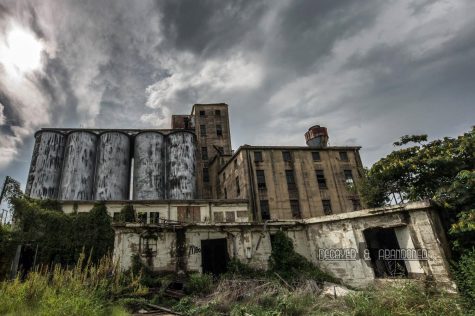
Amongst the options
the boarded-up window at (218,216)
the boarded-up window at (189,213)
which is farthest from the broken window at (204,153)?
the boarded-up window at (218,216)

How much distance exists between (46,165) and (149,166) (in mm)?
8959

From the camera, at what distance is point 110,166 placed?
2556 cm

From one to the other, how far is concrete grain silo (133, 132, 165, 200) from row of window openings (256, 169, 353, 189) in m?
9.22

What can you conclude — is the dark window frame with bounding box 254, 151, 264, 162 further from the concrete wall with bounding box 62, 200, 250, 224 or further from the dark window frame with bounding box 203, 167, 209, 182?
the dark window frame with bounding box 203, 167, 209, 182

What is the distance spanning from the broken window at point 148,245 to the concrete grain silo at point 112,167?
11313 millimetres

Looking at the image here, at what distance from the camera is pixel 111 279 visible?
10.9 meters

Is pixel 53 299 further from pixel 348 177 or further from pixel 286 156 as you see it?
pixel 348 177

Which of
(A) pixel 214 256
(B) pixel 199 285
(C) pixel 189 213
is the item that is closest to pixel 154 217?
(C) pixel 189 213

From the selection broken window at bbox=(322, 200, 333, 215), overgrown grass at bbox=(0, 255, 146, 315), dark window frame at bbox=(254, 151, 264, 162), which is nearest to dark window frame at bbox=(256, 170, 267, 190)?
dark window frame at bbox=(254, 151, 264, 162)

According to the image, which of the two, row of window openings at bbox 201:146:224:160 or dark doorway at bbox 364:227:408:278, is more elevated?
row of window openings at bbox 201:146:224:160

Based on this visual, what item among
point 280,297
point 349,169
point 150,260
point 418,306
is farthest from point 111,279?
point 349,169

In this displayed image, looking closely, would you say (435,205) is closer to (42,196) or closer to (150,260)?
(150,260)

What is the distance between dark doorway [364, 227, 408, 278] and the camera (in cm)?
1210

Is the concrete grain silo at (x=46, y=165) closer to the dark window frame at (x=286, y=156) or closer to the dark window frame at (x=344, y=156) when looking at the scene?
the dark window frame at (x=286, y=156)
